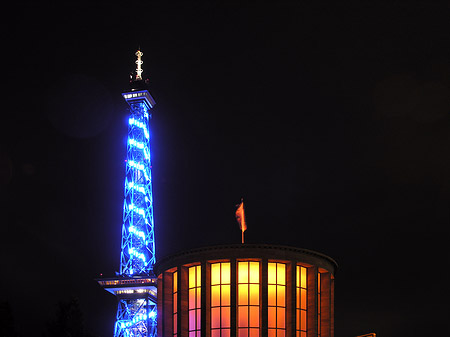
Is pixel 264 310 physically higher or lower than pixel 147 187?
lower

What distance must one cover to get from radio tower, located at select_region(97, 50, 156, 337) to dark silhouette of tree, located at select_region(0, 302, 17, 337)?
4308 cm

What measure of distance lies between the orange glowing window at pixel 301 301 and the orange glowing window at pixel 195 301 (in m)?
8.52

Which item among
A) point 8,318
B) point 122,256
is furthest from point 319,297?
point 122,256

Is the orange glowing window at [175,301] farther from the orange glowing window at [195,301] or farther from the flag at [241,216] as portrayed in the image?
the flag at [241,216]

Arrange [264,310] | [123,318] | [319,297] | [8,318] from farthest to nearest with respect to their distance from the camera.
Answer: [123,318]
[8,318]
[319,297]
[264,310]

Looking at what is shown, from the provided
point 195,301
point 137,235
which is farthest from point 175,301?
point 137,235

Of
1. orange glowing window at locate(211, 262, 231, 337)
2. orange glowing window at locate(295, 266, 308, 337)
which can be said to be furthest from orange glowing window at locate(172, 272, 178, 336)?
orange glowing window at locate(295, 266, 308, 337)

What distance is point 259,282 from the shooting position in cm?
6038

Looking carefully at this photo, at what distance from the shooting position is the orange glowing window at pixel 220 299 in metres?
59.7

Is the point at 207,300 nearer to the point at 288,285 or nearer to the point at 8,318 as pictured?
the point at 288,285

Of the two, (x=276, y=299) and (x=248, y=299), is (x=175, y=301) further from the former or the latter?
(x=276, y=299)

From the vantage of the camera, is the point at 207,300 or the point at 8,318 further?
the point at 8,318

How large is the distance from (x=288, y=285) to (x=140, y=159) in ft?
317

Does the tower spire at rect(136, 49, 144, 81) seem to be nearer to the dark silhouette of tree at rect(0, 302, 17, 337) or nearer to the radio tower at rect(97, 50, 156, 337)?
the radio tower at rect(97, 50, 156, 337)
